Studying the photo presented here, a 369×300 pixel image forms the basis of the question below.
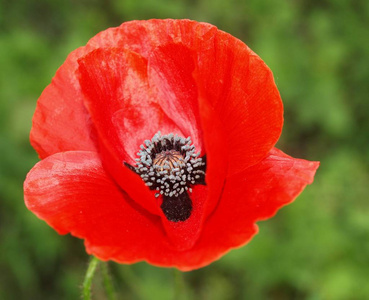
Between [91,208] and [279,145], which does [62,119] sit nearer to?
[91,208]

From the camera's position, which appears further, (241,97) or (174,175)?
(174,175)

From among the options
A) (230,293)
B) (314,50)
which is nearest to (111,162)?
(230,293)

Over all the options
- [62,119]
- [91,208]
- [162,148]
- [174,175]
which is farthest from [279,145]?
[91,208]

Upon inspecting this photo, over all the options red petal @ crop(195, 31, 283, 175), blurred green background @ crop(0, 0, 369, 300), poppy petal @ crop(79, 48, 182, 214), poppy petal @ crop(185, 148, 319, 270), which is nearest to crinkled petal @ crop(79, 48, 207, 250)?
poppy petal @ crop(79, 48, 182, 214)

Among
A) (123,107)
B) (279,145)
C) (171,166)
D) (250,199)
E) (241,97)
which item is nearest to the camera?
(250,199)

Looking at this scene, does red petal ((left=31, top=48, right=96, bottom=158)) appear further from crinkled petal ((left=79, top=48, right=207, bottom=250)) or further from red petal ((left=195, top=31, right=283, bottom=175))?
red petal ((left=195, top=31, right=283, bottom=175))
